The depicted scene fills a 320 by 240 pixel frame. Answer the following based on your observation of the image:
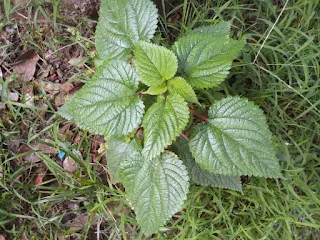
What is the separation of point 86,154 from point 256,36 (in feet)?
3.84

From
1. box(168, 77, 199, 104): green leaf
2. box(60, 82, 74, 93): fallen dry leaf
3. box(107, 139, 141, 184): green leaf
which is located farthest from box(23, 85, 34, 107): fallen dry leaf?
box(168, 77, 199, 104): green leaf

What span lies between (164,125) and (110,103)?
8.8 inches

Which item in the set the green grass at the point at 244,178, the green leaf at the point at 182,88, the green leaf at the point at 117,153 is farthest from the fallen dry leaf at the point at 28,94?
the green leaf at the point at 182,88

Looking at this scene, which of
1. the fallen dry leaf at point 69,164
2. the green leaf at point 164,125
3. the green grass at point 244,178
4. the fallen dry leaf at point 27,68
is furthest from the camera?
the fallen dry leaf at point 27,68

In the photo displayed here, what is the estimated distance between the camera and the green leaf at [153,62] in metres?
1.49

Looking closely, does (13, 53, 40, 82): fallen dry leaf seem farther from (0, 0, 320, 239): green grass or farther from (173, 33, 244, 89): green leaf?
(173, 33, 244, 89): green leaf

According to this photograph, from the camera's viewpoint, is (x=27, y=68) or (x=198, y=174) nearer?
(x=198, y=174)

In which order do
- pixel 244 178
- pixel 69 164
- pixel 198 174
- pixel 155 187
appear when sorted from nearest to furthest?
pixel 155 187 < pixel 198 174 < pixel 244 178 < pixel 69 164

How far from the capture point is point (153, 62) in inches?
59.7

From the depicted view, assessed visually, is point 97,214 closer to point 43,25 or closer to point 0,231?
point 0,231

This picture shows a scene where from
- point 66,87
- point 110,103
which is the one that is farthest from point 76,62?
point 110,103

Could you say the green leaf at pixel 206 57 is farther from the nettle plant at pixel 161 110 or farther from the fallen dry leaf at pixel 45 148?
the fallen dry leaf at pixel 45 148

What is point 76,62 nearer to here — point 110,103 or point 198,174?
point 110,103

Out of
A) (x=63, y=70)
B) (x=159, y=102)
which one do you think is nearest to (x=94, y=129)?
(x=159, y=102)
